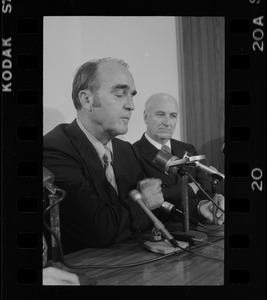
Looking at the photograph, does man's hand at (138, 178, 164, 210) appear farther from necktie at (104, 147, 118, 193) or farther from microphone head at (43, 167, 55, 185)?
microphone head at (43, 167, 55, 185)

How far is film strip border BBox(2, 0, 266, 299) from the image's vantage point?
1.04 meters

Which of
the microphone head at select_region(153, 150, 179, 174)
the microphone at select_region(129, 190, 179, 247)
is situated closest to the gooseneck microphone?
the microphone head at select_region(153, 150, 179, 174)

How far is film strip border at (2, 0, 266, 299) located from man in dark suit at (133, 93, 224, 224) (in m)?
0.06

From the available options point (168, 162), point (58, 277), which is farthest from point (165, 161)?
point (58, 277)

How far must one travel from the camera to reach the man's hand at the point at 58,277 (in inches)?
40.3

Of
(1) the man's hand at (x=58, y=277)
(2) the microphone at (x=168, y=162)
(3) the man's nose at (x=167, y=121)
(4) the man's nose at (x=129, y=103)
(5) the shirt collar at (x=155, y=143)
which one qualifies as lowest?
(1) the man's hand at (x=58, y=277)

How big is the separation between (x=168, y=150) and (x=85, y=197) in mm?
246

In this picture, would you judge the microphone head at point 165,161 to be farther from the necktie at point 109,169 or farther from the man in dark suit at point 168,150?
the necktie at point 109,169

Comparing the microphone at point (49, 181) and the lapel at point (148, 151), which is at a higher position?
the lapel at point (148, 151)
